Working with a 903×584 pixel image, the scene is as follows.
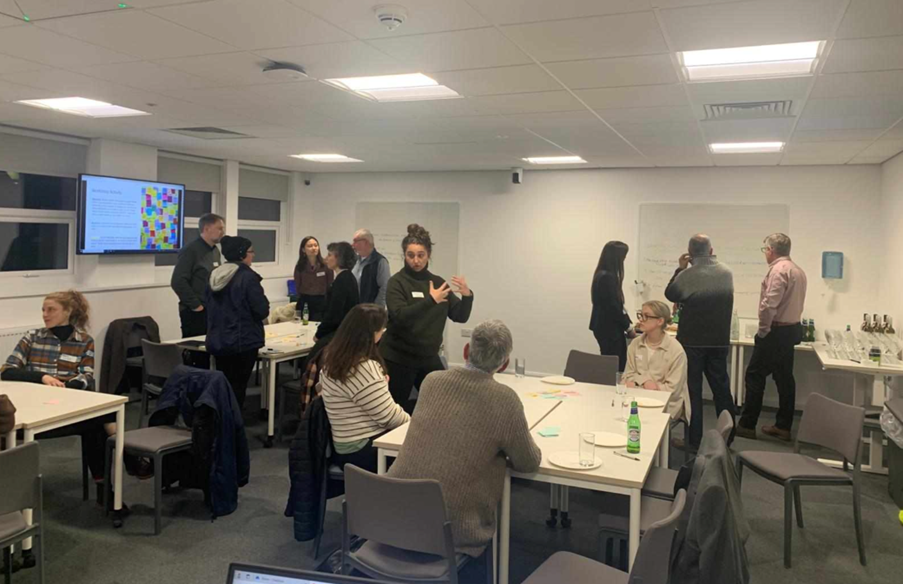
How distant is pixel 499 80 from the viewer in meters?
3.44

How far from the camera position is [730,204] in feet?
22.1

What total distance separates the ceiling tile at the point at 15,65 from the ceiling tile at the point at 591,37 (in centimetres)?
248

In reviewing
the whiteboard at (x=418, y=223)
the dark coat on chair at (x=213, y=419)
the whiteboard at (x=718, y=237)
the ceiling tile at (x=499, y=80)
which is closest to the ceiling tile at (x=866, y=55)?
the ceiling tile at (x=499, y=80)

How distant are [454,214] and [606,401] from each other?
4707 millimetres

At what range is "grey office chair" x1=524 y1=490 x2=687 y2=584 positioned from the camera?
1.79m

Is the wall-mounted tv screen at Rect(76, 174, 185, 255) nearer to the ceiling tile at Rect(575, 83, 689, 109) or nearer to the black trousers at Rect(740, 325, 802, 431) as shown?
the ceiling tile at Rect(575, 83, 689, 109)

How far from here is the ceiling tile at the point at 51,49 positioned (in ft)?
9.43

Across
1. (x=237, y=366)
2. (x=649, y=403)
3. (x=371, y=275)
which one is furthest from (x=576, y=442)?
(x=237, y=366)

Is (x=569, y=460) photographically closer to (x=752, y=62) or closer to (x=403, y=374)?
(x=403, y=374)

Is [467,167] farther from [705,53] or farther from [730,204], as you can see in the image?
[705,53]

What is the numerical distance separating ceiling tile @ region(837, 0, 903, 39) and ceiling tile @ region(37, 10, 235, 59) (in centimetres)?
249

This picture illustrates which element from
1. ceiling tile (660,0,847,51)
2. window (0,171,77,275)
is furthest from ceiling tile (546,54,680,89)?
window (0,171,77,275)

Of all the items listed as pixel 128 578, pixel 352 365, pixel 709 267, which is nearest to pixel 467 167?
pixel 709 267

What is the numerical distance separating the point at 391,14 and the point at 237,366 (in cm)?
301
